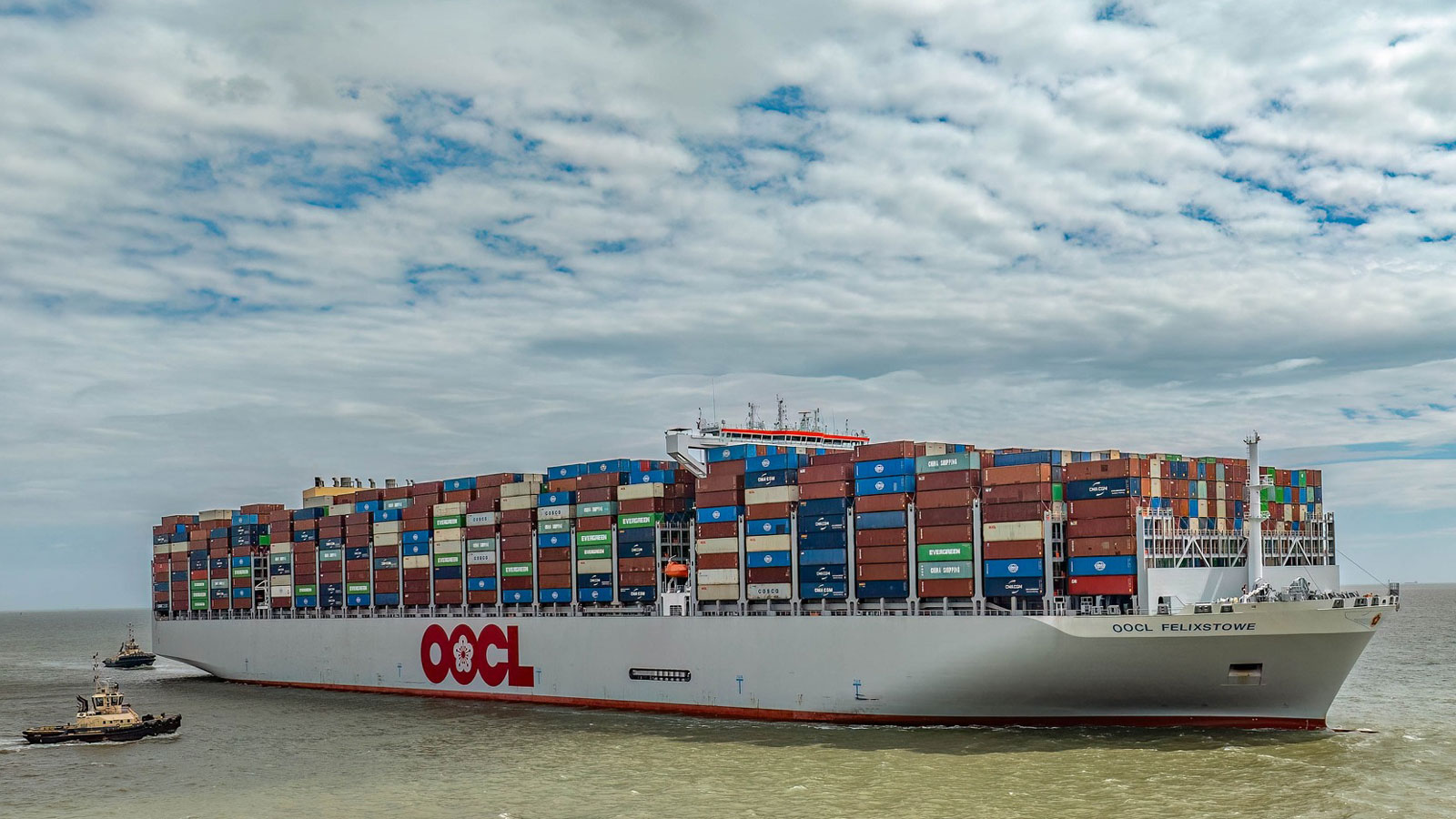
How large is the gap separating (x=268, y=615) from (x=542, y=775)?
3934 centimetres

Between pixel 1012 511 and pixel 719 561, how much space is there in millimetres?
12047

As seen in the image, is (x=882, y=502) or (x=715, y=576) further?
(x=715, y=576)

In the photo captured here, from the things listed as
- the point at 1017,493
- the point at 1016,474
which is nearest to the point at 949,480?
the point at 1016,474

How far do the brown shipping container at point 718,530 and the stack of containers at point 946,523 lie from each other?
7875mm

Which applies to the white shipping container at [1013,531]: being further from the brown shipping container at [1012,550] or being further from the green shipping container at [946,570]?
the green shipping container at [946,570]

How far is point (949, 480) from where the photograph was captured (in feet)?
127

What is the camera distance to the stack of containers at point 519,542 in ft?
170

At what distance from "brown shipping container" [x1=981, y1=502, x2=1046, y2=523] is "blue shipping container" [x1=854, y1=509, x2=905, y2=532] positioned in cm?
A: 286

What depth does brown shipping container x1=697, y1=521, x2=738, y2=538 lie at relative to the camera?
44344 mm

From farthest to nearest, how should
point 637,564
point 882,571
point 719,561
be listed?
point 637,564 < point 719,561 < point 882,571

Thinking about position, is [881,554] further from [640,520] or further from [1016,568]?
[640,520]

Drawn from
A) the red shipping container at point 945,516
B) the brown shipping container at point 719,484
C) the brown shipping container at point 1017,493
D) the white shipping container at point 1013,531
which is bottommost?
the white shipping container at point 1013,531

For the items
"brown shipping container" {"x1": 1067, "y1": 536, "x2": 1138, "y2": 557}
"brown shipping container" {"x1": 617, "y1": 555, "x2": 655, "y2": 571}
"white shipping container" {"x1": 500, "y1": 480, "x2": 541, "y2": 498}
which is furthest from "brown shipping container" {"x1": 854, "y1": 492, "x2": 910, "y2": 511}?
"white shipping container" {"x1": 500, "y1": 480, "x2": 541, "y2": 498}

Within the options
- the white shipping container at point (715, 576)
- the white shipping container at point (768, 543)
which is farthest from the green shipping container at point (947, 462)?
the white shipping container at point (715, 576)
